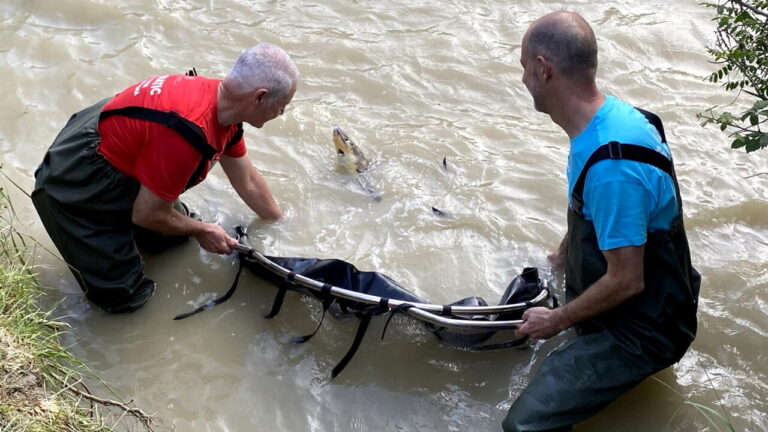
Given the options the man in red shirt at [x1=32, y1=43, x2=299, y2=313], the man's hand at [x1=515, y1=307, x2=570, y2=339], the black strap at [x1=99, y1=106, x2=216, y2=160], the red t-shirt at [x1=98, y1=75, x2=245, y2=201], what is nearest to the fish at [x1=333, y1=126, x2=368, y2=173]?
the man in red shirt at [x1=32, y1=43, x2=299, y2=313]

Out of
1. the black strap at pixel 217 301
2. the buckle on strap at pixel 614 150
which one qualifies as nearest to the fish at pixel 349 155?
the black strap at pixel 217 301

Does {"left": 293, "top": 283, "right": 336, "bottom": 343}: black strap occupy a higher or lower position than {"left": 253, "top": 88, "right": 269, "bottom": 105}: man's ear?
lower

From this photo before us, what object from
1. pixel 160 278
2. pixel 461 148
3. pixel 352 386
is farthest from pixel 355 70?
pixel 352 386

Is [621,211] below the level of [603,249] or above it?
above

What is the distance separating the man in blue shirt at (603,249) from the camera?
10.6 ft

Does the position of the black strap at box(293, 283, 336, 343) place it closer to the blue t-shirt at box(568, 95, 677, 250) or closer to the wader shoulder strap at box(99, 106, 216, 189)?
the wader shoulder strap at box(99, 106, 216, 189)

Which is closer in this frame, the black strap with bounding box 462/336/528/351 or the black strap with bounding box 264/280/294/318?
the black strap with bounding box 462/336/528/351

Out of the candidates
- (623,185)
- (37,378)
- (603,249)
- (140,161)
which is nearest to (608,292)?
(603,249)

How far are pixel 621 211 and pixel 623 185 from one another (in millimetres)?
116

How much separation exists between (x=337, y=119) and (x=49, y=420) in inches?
141

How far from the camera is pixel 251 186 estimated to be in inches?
196

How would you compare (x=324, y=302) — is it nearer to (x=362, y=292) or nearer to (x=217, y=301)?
(x=362, y=292)

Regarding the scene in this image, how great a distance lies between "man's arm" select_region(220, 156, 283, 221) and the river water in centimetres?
14

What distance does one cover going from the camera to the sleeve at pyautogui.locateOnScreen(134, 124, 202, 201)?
3.82 metres
